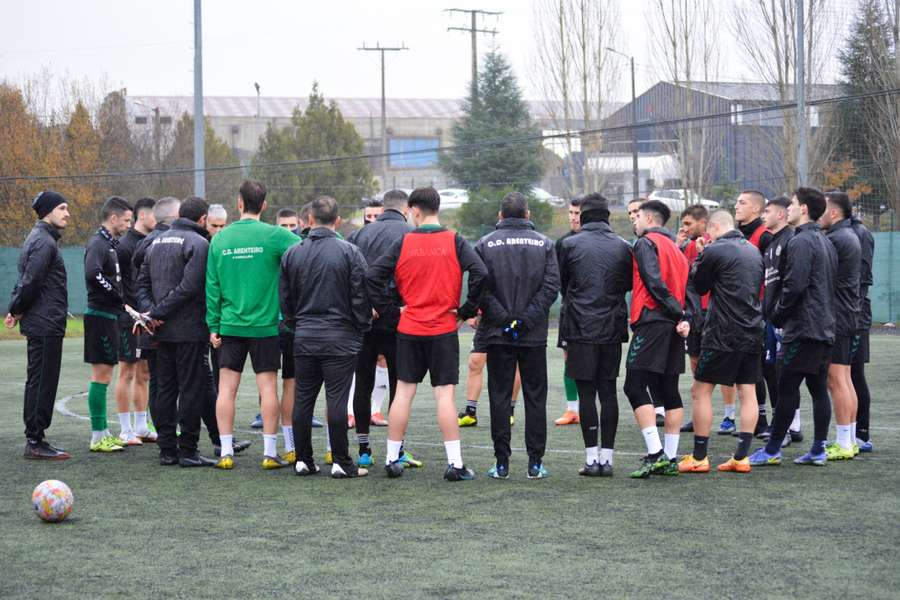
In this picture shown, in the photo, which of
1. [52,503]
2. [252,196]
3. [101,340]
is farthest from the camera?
[101,340]

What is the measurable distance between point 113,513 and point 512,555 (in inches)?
112

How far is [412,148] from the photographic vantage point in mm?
78750

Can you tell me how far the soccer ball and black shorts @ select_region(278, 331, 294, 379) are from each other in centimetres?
290

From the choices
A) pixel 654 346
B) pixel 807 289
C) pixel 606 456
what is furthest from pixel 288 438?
pixel 807 289

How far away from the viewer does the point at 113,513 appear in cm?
737

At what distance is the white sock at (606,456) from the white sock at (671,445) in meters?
0.44

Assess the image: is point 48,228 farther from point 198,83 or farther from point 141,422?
point 198,83

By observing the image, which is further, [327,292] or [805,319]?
[805,319]

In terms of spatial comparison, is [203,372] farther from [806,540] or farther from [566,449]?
[806,540]

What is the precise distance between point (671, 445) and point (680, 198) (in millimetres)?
38871

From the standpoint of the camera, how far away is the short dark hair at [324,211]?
8641mm

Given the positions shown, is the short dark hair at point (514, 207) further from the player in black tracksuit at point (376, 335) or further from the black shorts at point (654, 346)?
the black shorts at point (654, 346)

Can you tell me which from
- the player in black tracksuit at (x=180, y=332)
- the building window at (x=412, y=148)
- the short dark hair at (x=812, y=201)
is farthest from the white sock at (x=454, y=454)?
the building window at (x=412, y=148)

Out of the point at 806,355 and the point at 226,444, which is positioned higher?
the point at 806,355
